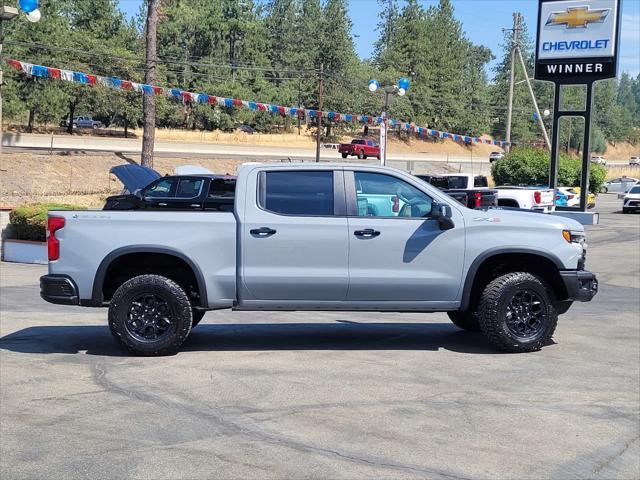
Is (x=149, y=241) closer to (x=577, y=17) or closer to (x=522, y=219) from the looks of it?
(x=522, y=219)

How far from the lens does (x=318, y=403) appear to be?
6672 mm

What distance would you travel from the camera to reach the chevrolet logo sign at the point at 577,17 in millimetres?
27359

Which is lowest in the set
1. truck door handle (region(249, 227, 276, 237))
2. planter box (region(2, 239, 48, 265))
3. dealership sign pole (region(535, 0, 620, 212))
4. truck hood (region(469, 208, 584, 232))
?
planter box (region(2, 239, 48, 265))

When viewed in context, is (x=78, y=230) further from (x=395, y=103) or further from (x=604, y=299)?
(x=395, y=103)

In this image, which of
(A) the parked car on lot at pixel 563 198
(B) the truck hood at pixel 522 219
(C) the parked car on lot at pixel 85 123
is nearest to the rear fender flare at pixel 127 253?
(B) the truck hood at pixel 522 219

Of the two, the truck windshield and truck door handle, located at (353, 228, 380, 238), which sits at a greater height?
the truck windshield

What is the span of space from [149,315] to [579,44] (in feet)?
75.7

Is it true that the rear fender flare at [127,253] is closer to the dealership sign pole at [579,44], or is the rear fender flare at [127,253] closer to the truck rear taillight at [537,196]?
the truck rear taillight at [537,196]

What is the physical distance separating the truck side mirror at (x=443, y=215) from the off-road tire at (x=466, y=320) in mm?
1687

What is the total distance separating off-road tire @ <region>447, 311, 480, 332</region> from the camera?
9617 mm

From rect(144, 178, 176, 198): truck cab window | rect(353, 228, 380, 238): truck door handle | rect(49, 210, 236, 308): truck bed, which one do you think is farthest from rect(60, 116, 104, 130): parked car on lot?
rect(353, 228, 380, 238): truck door handle

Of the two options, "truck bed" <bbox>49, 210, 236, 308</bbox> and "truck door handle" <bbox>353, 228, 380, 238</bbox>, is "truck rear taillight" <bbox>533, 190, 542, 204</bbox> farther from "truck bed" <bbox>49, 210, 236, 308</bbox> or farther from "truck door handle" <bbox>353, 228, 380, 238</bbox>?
"truck bed" <bbox>49, 210, 236, 308</bbox>

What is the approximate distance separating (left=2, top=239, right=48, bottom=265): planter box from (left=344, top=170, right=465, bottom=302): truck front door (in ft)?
34.3

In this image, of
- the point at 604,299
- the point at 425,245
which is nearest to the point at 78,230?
the point at 425,245
